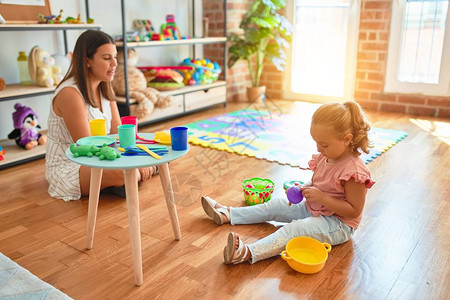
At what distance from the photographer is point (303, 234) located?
157 centimetres

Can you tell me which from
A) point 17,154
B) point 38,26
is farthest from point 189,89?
point 17,154

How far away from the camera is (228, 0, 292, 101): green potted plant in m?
4.06

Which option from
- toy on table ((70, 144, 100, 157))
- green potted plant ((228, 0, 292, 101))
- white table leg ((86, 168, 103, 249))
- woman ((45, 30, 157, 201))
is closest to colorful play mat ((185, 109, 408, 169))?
green potted plant ((228, 0, 292, 101))

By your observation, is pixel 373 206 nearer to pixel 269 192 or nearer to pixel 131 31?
pixel 269 192

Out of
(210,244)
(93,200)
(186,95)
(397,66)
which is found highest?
Answer: (397,66)

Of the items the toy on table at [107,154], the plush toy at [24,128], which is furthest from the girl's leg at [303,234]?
the plush toy at [24,128]

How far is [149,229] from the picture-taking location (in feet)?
5.91

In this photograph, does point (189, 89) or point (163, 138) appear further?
point (189, 89)

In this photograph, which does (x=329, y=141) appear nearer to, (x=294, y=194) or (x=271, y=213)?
(x=294, y=194)

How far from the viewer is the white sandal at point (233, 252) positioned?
4.86ft

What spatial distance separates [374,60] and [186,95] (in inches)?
71.6

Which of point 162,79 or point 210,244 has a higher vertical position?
point 162,79

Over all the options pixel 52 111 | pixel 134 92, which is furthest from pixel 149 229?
pixel 134 92

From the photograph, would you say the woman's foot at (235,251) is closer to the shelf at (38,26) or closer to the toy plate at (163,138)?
the toy plate at (163,138)
